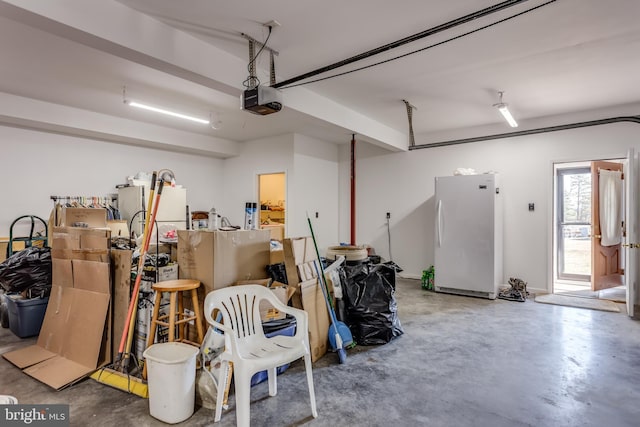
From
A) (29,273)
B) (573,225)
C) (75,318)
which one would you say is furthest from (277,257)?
(573,225)

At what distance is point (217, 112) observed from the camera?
4.94m

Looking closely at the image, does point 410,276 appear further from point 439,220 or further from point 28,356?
point 28,356

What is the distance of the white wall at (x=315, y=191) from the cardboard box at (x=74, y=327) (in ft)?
10.9

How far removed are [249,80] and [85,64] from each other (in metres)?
1.67

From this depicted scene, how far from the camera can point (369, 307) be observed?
328cm

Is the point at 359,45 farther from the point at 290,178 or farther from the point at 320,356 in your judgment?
the point at 290,178

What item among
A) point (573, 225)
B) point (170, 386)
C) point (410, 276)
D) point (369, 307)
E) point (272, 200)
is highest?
point (272, 200)

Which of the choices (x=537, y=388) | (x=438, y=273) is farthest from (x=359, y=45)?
(x=438, y=273)

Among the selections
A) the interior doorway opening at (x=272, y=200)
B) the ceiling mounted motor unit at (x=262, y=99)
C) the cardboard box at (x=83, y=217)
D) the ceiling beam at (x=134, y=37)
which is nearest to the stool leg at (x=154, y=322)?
the ceiling mounted motor unit at (x=262, y=99)

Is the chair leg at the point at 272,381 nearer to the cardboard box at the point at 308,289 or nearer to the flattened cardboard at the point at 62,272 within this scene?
the cardboard box at the point at 308,289

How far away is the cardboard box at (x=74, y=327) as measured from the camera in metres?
2.59

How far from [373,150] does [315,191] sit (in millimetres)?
1447

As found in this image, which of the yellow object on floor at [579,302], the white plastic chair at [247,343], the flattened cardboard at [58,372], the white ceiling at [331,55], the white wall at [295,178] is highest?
the white ceiling at [331,55]

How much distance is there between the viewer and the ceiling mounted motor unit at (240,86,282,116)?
9.21 ft
